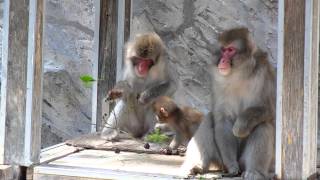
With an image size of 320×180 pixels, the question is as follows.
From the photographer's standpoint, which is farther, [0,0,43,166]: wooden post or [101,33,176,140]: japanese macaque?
[101,33,176,140]: japanese macaque

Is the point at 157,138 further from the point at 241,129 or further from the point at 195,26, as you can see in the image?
the point at 195,26

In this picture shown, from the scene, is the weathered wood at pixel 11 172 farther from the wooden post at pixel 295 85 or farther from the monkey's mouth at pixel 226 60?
the wooden post at pixel 295 85

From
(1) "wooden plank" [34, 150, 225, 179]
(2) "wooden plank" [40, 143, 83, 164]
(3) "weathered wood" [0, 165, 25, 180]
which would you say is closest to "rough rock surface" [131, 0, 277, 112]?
(2) "wooden plank" [40, 143, 83, 164]

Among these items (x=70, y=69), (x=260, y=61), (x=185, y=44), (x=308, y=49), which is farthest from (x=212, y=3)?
(x=308, y=49)

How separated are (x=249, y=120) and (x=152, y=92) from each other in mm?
1959

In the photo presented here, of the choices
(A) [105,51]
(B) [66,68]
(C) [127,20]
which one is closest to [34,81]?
(A) [105,51]

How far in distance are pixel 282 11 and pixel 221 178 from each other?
138 centimetres

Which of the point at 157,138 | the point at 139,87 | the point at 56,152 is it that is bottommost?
the point at 56,152

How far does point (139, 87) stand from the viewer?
25.7 feet

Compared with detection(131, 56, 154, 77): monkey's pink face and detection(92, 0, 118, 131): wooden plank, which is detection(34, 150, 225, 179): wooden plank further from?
detection(92, 0, 118, 131): wooden plank

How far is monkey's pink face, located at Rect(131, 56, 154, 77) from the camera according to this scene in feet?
24.9

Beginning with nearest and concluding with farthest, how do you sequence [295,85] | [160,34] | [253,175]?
[295,85]
[253,175]
[160,34]

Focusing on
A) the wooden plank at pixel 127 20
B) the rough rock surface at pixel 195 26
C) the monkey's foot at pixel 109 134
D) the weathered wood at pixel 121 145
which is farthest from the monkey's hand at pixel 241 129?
the rough rock surface at pixel 195 26

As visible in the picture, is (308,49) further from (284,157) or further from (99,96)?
(99,96)
